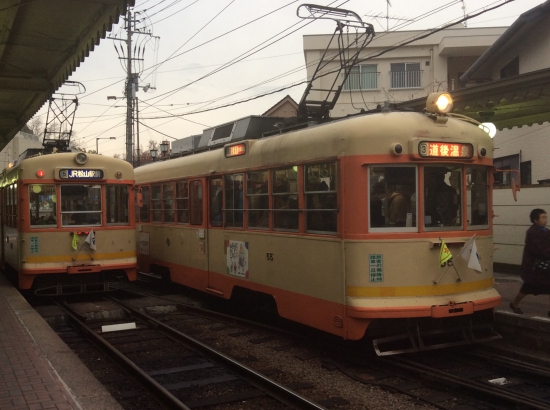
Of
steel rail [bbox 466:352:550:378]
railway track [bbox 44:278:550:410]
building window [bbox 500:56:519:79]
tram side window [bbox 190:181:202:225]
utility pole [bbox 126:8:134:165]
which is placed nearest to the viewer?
railway track [bbox 44:278:550:410]

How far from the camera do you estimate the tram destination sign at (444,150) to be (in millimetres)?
6652

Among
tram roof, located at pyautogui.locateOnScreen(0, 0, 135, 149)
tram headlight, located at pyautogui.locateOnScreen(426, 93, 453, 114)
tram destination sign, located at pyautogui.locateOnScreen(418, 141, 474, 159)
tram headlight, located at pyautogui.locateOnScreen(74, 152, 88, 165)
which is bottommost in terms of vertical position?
tram destination sign, located at pyautogui.locateOnScreen(418, 141, 474, 159)

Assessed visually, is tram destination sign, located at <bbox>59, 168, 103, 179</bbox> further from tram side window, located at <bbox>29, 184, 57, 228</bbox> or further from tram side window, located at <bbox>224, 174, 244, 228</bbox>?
tram side window, located at <bbox>224, 174, 244, 228</bbox>

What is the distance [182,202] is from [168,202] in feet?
2.94

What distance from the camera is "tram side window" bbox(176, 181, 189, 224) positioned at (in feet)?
36.8

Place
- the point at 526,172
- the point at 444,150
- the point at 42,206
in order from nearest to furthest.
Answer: the point at 444,150
the point at 42,206
the point at 526,172

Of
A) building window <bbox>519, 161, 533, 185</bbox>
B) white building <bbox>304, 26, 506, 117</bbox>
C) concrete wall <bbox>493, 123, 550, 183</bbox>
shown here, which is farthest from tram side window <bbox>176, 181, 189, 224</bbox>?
white building <bbox>304, 26, 506, 117</bbox>

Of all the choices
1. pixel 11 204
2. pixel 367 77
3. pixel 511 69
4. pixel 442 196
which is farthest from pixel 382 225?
pixel 367 77

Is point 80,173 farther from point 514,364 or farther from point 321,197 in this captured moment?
point 514,364

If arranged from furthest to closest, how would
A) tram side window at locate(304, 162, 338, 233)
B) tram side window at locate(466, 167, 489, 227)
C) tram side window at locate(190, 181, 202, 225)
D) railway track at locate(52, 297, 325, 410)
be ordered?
1. tram side window at locate(190, 181, 202, 225)
2. tram side window at locate(466, 167, 489, 227)
3. tram side window at locate(304, 162, 338, 233)
4. railway track at locate(52, 297, 325, 410)

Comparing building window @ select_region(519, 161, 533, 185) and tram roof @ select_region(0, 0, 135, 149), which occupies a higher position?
tram roof @ select_region(0, 0, 135, 149)

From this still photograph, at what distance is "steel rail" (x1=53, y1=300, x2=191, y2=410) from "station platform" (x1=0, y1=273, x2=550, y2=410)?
0.63 m

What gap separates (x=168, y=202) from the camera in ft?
40.2

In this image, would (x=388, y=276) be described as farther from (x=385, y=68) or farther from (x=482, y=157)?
(x=385, y=68)
